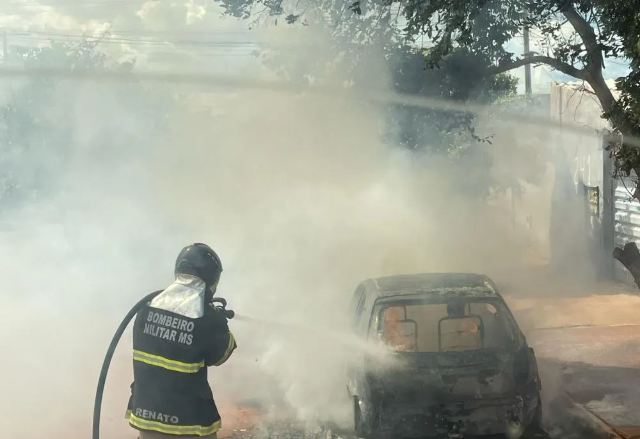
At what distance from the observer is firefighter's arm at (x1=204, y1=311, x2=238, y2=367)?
3.62 metres

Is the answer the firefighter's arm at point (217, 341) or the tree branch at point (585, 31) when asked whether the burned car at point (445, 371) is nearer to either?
the firefighter's arm at point (217, 341)

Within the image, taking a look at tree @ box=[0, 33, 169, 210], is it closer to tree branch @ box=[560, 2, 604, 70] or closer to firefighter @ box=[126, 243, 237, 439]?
tree branch @ box=[560, 2, 604, 70]

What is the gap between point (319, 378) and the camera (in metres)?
7.20

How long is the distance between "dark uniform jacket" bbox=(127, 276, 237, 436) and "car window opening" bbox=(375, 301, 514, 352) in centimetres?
248

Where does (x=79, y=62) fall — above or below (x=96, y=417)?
above

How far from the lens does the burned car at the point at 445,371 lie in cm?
538

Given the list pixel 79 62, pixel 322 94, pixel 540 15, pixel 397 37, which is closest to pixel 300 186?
pixel 322 94

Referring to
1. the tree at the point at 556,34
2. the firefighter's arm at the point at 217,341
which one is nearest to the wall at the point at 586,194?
the tree at the point at 556,34

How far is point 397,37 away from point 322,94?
10.1ft

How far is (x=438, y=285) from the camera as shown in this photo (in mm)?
6301

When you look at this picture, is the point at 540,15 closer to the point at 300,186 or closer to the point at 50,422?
the point at 50,422

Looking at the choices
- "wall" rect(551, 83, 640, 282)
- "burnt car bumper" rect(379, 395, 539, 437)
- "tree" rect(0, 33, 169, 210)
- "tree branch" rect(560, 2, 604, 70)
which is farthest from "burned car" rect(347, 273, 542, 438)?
"tree" rect(0, 33, 169, 210)

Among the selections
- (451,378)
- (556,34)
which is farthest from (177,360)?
(556,34)

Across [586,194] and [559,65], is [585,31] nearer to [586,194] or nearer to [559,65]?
[559,65]
